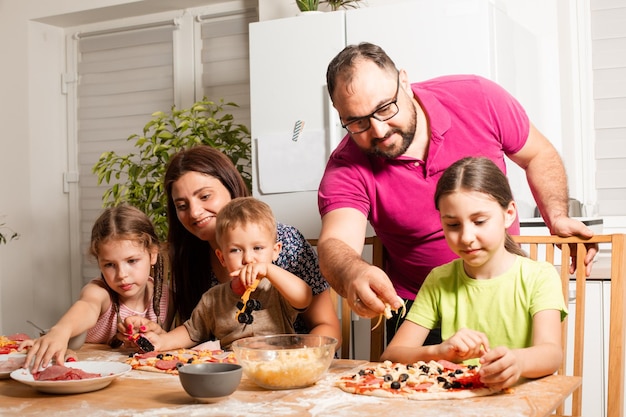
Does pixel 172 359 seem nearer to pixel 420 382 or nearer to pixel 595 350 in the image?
pixel 420 382

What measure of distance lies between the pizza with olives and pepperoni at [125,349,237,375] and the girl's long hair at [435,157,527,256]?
0.62m

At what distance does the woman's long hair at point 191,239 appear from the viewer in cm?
230

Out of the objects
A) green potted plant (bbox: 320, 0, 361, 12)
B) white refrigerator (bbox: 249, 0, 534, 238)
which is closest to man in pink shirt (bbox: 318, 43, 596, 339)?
white refrigerator (bbox: 249, 0, 534, 238)

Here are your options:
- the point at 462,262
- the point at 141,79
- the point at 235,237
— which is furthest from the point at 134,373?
the point at 141,79

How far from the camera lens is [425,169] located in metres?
2.14

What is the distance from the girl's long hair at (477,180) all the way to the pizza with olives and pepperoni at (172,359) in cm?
62

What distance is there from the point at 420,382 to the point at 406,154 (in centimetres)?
84

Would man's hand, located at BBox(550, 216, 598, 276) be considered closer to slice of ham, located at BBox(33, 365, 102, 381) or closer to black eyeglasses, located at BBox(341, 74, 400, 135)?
black eyeglasses, located at BBox(341, 74, 400, 135)

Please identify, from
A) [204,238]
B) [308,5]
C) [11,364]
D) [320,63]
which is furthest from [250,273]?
[308,5]

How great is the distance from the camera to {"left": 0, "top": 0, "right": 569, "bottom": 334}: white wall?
5086mm

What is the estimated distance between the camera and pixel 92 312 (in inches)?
84.9

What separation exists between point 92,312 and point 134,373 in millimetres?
474

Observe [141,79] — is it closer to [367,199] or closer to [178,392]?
[367,199]

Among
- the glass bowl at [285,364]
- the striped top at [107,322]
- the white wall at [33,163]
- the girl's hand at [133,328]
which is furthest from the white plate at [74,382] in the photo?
the white wall at [33,163]
